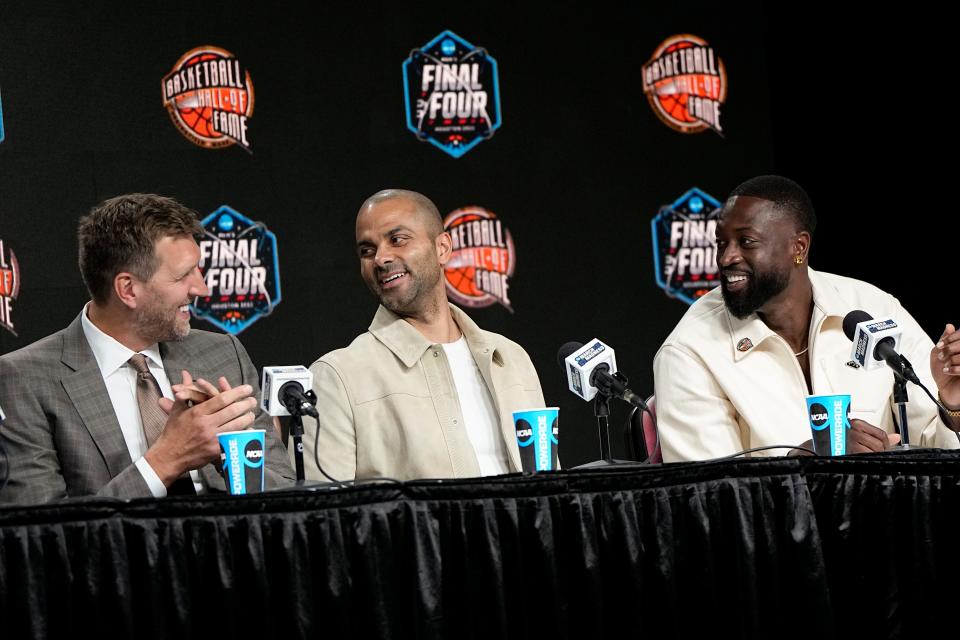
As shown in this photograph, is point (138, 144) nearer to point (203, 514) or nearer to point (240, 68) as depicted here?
point (240, 68)

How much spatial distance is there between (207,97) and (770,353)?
275 cm

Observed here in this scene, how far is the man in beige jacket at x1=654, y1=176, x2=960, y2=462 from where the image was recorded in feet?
8.80

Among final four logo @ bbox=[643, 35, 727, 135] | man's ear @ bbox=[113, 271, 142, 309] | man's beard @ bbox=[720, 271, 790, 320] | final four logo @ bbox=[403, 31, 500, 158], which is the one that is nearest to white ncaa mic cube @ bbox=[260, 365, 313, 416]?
man's ear @ bbox=[113, 271, 142, 309]

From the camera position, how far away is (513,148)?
16.2ft

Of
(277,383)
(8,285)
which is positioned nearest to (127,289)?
(277,383)

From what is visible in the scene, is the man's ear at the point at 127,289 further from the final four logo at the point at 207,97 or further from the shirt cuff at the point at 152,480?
the final four logo at the point at 207,97

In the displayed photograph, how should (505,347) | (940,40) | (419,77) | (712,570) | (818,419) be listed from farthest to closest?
(419,77) → (940,40) → (505,347) → (818,419) → (712,570)

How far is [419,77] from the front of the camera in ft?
16.0

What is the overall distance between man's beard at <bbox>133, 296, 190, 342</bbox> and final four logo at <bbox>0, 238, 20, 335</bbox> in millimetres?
2105

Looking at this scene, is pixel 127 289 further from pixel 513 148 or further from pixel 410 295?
pixel 513 148

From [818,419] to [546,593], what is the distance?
655 millimetres

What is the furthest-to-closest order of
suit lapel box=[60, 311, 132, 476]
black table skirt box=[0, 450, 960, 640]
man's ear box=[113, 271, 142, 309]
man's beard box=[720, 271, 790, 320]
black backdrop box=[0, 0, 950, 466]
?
black backdrop box=[0, 0, 950, 466] < man's beard box=[720, 271, 790, 320] < man's ear box=[113, 271, 142, 309] < suit lapel box=[60, 311, 132, 476] < black table skirt box=[0, 450, 960, 640]

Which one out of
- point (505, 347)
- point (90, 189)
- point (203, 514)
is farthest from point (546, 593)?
point (90, 189)

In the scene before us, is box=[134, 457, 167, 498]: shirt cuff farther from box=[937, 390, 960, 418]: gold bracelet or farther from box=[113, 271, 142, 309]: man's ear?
box=[937, 390, 960, 418]: gold bracelet
